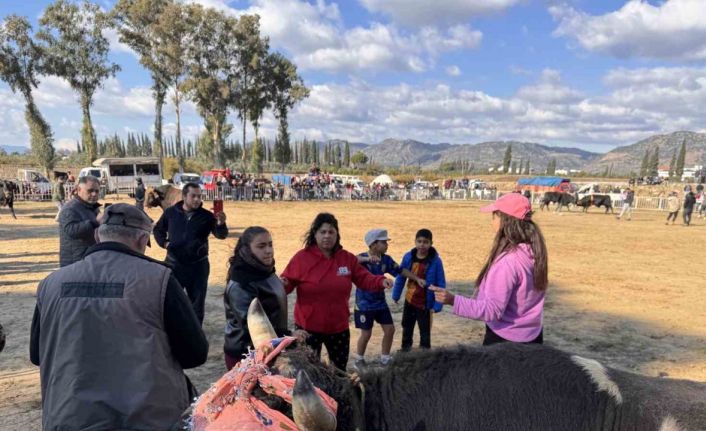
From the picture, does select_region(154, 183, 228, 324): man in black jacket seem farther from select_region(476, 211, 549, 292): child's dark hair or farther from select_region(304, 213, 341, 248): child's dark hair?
select_region(476, 211, 549, 292): child's dark hair

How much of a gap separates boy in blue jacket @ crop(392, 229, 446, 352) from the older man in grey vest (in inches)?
143

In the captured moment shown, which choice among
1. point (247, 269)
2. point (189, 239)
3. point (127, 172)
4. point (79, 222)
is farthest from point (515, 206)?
point (127, 172)

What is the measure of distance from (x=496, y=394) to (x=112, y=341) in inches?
61.2

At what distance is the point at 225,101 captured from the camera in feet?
145

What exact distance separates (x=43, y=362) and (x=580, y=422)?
2231mm

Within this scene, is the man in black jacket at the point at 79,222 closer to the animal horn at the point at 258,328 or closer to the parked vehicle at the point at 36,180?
the animal horn at the point at 258,328

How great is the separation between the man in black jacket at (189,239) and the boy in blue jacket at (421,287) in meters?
2.51

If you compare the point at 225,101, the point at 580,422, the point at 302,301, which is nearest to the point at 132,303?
the point at 580,422

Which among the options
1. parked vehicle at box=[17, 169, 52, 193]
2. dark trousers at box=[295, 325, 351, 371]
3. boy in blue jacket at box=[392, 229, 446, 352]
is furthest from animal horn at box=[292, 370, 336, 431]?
parked vehicle at box=[17, 169, 52, 193]

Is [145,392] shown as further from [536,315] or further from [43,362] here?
[536,315]

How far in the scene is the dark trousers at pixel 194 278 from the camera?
5449mm

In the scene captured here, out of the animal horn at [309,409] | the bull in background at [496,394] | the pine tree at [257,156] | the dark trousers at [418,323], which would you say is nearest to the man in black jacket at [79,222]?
the dark trousers at [418,323]

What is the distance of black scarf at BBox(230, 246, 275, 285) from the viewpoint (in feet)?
10.5

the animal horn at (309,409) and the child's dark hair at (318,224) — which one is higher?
the child's dark hair at (318,224)
